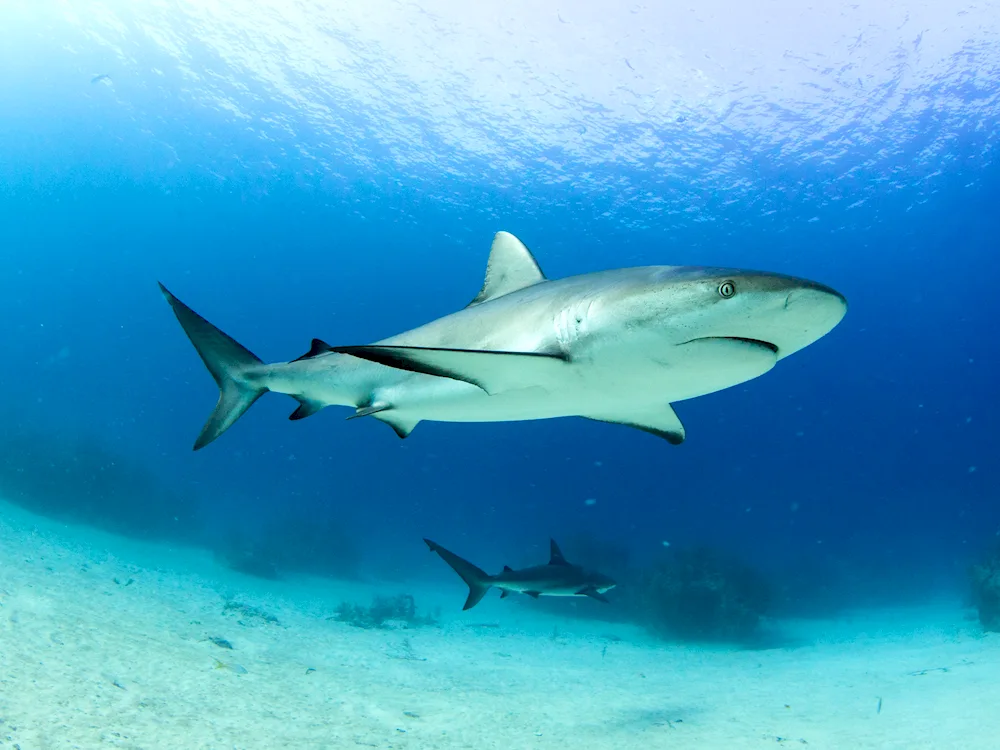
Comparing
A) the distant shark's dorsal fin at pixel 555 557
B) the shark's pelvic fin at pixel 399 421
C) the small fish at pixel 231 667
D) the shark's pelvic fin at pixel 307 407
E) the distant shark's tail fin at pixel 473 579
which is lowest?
the small fish at pixel 231 667

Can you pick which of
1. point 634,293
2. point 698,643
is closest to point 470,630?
point 698,643

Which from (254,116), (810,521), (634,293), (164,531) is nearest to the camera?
(634,293)

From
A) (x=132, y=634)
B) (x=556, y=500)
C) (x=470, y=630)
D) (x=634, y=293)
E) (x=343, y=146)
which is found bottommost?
(x=132, y=634)

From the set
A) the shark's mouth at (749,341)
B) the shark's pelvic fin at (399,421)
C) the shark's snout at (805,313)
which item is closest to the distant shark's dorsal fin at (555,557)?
the shark's pelvic fin at (399,421)

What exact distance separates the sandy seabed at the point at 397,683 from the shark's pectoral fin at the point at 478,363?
146 inches

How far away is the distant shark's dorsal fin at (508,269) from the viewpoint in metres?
4.46

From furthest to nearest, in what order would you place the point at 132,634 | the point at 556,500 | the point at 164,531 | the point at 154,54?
the point at 556,500
the point at 154,54
the point at 164,531
the point at 132,634

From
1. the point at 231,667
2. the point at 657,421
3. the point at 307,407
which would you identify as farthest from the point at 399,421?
Result: the point at 231,667

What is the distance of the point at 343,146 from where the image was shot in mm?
33406

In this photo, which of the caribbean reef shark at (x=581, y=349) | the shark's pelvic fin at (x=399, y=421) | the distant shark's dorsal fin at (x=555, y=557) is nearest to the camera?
the caribbean reef shark at (x=581, y=349)

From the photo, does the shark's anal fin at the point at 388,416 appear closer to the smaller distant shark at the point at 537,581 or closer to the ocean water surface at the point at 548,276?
the ocean water surface at the point at 548,276

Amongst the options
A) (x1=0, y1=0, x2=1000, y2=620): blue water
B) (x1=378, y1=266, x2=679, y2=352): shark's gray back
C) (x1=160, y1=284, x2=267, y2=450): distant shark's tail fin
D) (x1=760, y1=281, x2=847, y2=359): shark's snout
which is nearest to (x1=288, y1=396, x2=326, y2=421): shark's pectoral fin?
(x1=160, y1=284, x2=267, y2=450): distant shark's tail fin

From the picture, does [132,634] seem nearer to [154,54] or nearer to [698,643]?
[698,643]

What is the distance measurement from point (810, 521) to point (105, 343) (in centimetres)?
12023
